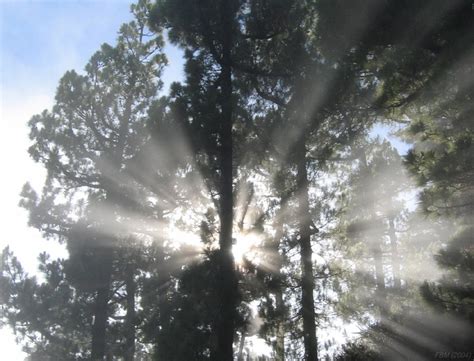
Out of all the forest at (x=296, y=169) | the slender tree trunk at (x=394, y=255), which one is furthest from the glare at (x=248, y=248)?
the slender tree trunk at (x=394, y=255)

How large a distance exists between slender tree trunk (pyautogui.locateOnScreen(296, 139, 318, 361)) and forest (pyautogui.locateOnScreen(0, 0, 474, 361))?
0.12 feet

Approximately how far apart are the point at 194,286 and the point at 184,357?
2486 millimetres

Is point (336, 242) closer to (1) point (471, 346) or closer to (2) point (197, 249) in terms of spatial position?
(2) point (197, 249)

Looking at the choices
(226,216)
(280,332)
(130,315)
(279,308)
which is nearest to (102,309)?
(130,315)

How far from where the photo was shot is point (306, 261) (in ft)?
39.2

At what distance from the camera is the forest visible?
29.6 ft

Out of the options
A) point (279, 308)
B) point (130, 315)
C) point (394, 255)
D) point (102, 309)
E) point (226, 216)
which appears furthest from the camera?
point (102, 309)

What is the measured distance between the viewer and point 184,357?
1221cm

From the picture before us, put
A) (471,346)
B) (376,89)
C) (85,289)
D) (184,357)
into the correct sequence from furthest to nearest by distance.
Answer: (85,289)
(184,357)
(376,89)
(471,346)

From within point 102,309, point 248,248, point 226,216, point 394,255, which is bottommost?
point 248,248

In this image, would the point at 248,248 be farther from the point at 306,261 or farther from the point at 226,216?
the point at 306,261

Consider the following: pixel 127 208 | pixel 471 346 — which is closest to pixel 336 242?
pixel 471 346

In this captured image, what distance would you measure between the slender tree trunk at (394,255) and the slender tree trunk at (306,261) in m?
7.72

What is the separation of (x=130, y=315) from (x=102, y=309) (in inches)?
61.7
